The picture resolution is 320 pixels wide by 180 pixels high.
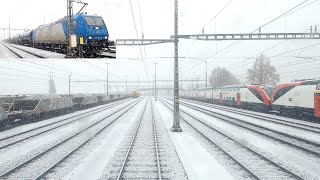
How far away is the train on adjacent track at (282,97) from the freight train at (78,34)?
16.7 meters

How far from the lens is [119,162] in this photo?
1212 centimetres

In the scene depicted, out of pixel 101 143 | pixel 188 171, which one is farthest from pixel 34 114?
pixel 188 171

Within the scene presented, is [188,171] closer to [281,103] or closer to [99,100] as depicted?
[281,103]

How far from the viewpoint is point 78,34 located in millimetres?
15492

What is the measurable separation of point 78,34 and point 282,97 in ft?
70.6

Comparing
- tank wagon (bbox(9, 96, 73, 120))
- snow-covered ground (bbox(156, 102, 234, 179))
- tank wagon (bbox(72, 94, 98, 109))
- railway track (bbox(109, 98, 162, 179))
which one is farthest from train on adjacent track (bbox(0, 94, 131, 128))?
snow-covered ground (bbox(156, 102, 234, 179))

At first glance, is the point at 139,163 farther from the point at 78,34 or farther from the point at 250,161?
the point at 78,34

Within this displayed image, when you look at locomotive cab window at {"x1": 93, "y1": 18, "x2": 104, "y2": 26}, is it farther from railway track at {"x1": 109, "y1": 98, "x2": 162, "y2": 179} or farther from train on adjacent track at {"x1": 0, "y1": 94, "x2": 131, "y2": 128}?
train on adjacent track at {"x1": 0, "y1": 94, "x2": 131, "y2": 128}

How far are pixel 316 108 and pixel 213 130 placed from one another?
8.32m

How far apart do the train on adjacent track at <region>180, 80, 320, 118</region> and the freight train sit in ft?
54.9

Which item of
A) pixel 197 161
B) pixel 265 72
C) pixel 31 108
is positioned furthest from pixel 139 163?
pixel 265 72

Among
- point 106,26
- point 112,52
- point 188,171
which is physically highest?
point 106,26

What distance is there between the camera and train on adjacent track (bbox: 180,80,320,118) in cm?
2534

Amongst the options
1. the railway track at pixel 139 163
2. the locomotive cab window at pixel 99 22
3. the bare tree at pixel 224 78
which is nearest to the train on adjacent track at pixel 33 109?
the locomotive cab window at pixel 99 22
